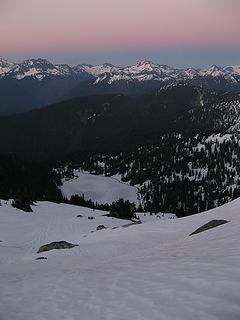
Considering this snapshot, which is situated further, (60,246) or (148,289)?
(60,246)

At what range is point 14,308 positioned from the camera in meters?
12.0

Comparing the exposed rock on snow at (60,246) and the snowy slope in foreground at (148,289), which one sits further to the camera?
the exposed rock on snow at (60,246)

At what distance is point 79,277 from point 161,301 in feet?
20.4

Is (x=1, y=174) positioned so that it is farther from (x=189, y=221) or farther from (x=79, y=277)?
(x=79, y=277)

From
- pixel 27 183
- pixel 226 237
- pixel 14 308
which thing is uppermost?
→ pixel 27 183

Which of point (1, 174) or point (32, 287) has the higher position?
point (1, 174)

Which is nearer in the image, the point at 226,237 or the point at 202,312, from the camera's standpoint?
the point at 202,312

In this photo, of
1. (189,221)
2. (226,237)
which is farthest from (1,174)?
(226,237)

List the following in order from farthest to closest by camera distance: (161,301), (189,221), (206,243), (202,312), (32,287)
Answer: (189,221)
(206,243)
(32,287)
(161,301)
(202,312)

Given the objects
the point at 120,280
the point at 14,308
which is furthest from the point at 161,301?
the point at 14,308

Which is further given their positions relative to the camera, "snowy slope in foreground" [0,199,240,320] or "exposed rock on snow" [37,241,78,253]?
"exposed rock on snow" [37,241,78,253]

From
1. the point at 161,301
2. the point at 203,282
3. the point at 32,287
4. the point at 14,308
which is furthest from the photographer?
the point at 32,287

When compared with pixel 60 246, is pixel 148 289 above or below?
above

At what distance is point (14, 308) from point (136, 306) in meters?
3.88
